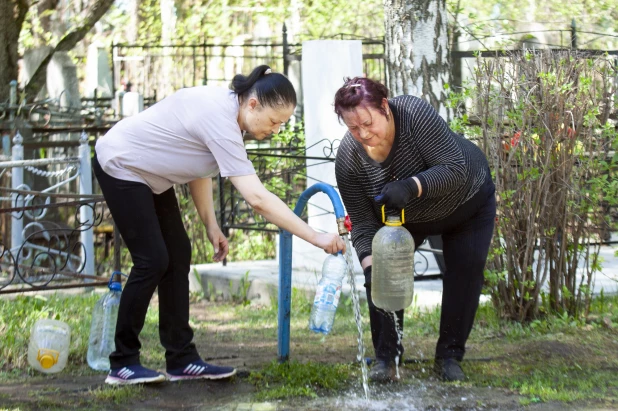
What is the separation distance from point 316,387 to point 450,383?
0.68 meters

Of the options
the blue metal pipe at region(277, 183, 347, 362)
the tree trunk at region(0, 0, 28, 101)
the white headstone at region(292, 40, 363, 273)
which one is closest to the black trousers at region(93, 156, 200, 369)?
the blue metal pipe at region(277, 183, 347, 362)

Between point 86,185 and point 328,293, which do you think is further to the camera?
point 86,185

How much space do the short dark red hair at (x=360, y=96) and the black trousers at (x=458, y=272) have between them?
2.42 feet

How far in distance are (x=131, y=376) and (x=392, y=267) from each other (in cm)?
136

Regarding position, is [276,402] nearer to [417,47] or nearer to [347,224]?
[347,224]

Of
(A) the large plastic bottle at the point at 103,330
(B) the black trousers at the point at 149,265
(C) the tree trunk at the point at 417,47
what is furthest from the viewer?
(C) the tree trunk at the point at 417,47

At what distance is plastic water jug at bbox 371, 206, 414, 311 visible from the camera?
382 cm

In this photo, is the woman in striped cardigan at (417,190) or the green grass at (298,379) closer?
the woman in striped cardigan at (417,190)

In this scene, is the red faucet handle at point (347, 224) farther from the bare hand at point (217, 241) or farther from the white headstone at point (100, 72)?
the white headstone at point (100, 72)

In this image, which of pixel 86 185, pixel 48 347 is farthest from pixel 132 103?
pixel 48 347

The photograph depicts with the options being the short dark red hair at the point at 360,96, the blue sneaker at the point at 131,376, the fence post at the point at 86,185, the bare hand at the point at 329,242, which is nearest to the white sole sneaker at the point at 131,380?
the blue sneaker at the point at 131,376

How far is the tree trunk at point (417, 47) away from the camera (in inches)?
240

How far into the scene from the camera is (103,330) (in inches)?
182

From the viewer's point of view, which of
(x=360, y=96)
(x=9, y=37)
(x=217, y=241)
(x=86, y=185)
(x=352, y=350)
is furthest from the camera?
(x=9, y=37)
